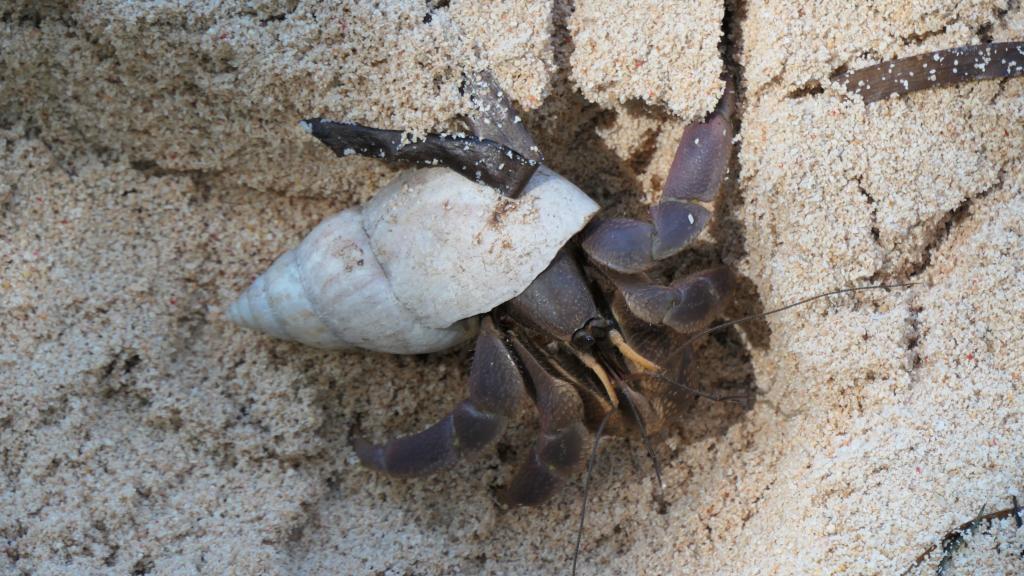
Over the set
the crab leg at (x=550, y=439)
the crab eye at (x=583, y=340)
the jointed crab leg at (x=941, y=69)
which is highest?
the jointed crab leg at (x=941, y=69)

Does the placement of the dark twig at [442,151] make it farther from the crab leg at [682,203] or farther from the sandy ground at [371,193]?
the crab leg at [682,203]

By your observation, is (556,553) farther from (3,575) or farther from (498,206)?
(3,575)

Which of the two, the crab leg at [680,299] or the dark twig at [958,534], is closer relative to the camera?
the dark twig at [958,534]

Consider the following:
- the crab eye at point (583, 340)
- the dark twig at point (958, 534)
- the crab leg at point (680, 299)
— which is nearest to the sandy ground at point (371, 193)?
the dark twig at point (958, 534)

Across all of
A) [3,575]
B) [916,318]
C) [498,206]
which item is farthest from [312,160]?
[916,318]

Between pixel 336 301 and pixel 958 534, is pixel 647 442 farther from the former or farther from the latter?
pixel 336 301

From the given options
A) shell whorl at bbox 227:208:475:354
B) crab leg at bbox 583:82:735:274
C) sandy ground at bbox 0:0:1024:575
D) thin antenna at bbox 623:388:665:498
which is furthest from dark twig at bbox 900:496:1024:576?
shell whorl at bbox 227:208:475:354

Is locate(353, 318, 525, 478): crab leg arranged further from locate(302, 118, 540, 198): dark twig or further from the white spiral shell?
locate(302, 118, 540, 198): dark twig
